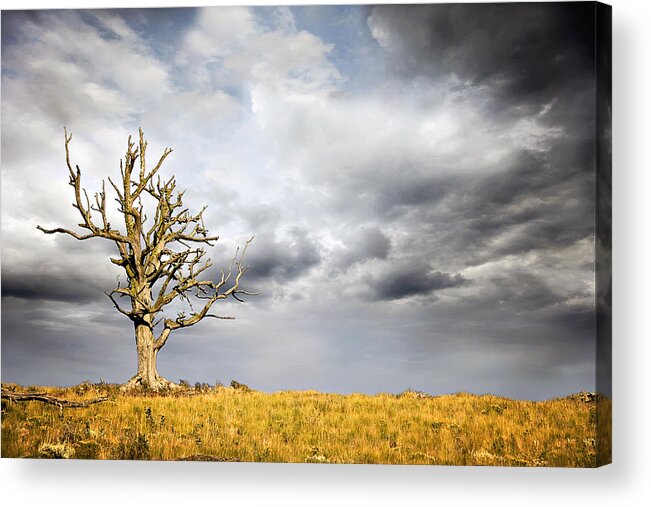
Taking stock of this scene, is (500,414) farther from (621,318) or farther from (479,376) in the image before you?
(621,318)

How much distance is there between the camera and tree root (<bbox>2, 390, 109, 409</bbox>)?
12977mm

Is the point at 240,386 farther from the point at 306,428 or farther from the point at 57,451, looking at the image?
the point at 57,451

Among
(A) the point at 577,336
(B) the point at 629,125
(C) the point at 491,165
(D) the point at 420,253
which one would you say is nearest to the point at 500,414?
(A) the point at 577,336

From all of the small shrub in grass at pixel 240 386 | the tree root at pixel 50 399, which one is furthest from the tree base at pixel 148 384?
the small shrub in grass at pixel 240 386

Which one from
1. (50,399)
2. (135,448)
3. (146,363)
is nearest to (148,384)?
(146,363)

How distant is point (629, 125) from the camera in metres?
11.9

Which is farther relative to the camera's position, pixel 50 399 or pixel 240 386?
pixel 50 399

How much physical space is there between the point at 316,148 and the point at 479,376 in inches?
179

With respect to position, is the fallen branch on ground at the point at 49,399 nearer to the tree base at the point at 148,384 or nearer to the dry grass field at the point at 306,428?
the dry grass field at the point at 306,428

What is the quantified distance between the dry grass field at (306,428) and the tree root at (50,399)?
0.29ft

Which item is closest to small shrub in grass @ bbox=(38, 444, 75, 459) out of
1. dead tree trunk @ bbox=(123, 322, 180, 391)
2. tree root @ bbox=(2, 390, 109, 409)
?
tree root @ bbox=(2, 390, 109, 409)

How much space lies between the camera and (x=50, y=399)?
42.9ft

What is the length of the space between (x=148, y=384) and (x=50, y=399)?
64.3 inches

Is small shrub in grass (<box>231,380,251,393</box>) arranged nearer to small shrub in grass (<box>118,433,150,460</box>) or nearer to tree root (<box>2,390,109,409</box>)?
small shrub in grass (<box>118,433,150,460</box>)
